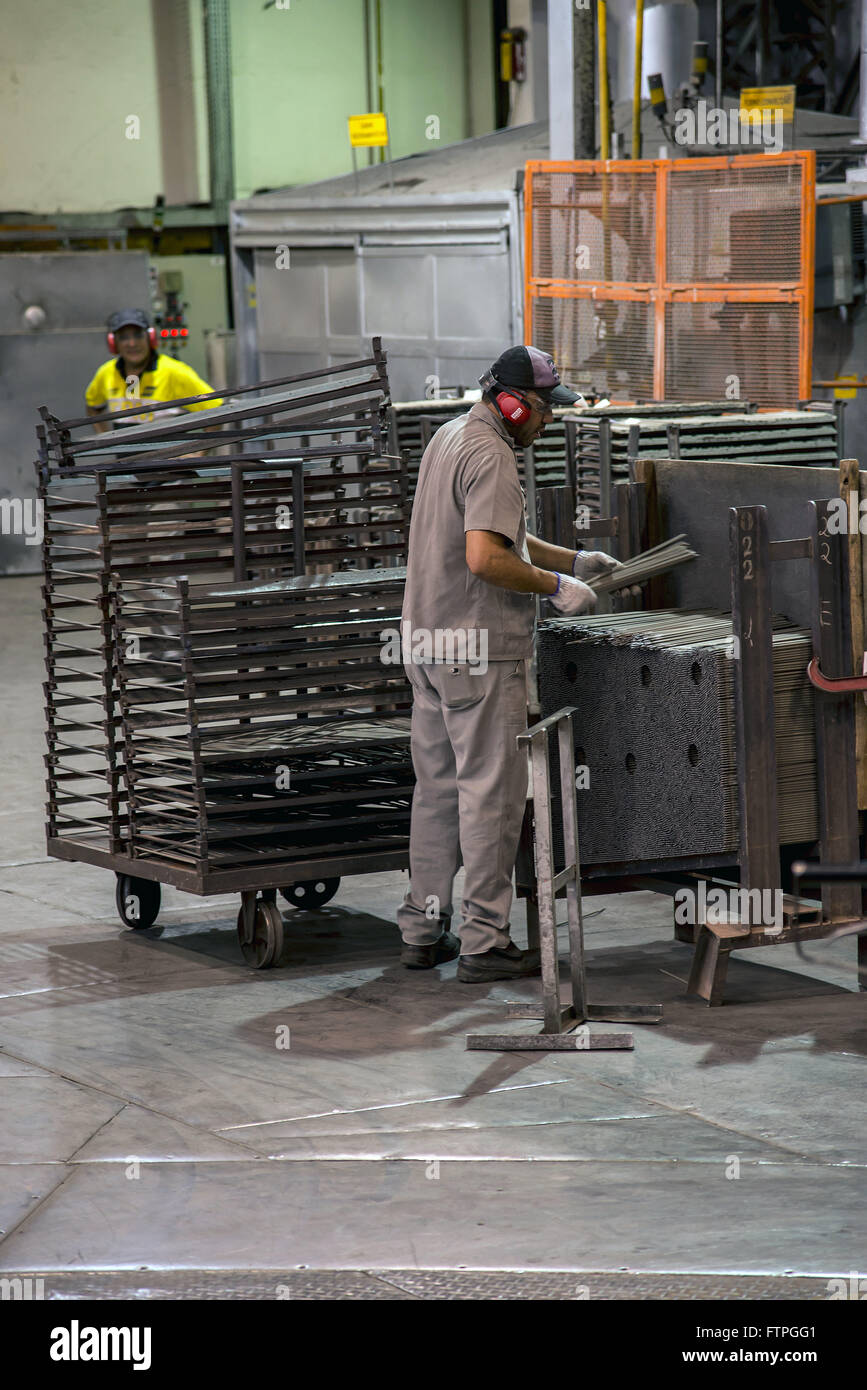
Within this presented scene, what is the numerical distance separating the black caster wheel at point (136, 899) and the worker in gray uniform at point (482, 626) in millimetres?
1303

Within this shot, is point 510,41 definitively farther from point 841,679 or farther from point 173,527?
point 841,679

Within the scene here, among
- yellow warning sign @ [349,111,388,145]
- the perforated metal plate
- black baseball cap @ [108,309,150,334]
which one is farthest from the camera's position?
yellow warning sign @ [349,111,388,145]

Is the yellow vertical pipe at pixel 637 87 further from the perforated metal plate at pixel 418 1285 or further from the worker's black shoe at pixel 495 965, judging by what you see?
the perforated metal plate at pixel 418 1285

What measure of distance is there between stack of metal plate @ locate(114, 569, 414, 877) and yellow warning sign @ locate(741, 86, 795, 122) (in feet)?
26.7

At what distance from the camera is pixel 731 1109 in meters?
Answer: 4.87

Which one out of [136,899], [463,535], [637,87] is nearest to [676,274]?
[637,87]

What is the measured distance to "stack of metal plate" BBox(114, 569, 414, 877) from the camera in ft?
20.3

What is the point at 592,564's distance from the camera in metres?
6.16

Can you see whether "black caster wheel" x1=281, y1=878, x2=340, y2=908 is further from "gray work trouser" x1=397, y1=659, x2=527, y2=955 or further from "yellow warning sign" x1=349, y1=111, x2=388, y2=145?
"yellow warning sign" x1=349, y1=111, x2=388, y2=145

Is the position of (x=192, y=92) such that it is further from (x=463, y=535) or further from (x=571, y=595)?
(x=571, y=595)

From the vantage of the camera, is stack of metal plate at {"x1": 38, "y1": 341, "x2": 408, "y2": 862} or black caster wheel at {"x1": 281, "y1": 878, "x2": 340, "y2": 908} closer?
stack of metal plate at {"x1": 38, "y1": 341, "x2": 408, "y2": 862}

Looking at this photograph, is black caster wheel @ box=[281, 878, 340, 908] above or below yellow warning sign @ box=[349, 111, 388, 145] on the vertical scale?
below

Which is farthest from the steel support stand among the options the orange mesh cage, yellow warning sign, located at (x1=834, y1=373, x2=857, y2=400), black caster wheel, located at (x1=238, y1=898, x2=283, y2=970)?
yellow warning sign, located at (x1=834, y1=373, x2=857, y2=400)

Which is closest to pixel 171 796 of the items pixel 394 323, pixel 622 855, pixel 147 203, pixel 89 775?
pixel 89 775
